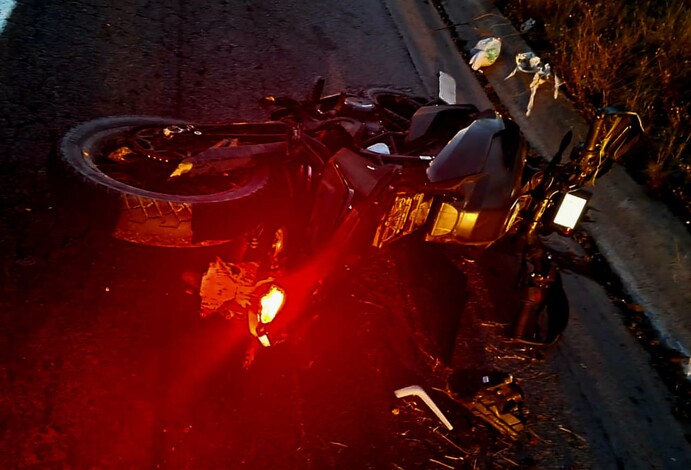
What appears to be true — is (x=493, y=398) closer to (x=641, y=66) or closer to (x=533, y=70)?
(x=641, y=66)

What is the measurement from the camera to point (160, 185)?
3660 millimetres

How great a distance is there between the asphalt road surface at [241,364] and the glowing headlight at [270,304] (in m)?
0.30

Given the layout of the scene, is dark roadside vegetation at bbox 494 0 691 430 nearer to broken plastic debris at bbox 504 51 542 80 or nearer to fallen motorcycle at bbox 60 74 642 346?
broken plastic debris at bbox 504 51 542 80

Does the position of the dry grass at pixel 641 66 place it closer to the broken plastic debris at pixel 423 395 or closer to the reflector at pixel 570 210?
the reflector at pixel 570 210

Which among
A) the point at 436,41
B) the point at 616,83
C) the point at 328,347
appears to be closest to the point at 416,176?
the point at 328,347

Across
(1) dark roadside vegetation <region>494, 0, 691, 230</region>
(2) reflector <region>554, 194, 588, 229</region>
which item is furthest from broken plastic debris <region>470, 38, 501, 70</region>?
(2) reflector <region>554, 194, 588, 229</region>

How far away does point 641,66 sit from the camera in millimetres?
5980

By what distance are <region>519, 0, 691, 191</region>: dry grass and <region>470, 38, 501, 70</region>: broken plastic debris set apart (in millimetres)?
621

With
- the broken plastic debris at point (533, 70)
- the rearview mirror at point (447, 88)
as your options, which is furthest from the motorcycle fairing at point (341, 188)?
the broken plastic debris at point (533, 70)

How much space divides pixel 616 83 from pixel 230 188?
431 cm

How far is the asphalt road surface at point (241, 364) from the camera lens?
2.76m

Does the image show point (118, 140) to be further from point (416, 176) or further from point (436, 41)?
point (436, 41)

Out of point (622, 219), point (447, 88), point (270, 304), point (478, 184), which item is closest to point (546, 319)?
point (478, 184)

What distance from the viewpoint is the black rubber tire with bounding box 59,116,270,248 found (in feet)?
10.7
